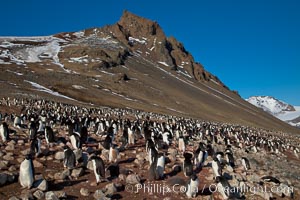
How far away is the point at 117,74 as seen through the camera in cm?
8919

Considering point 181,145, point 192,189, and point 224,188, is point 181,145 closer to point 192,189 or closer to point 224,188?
point 224,188

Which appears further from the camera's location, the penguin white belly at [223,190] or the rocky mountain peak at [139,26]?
the rocky mountain peak at [139,26]

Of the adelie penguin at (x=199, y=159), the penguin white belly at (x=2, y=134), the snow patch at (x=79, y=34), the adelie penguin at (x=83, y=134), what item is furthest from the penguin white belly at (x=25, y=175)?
the snow patch at (x=79, y=34)

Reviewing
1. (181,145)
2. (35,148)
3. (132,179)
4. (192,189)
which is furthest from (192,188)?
(181,145)

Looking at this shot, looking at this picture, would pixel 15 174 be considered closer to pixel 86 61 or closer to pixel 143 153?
pixel 143 153

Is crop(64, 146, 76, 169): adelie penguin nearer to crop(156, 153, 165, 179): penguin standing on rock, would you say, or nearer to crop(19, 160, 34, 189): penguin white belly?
crop(19, 160, 34, 189): penguin white belly

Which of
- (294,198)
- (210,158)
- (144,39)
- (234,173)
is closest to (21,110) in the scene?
(210,158)

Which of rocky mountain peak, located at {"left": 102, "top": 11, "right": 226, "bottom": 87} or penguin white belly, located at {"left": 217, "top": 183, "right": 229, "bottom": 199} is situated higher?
rocky mountain peak, located at {"left": 102, "top": 11, "right": 226, "bottom": 87}

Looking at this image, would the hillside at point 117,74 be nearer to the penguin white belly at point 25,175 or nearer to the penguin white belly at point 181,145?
the penguin white belly at point 181,145

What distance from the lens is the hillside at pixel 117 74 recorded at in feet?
208

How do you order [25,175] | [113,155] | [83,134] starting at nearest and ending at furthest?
[25,175] → [113,155] → [83,134]

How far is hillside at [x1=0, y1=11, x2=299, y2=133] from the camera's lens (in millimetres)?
63344

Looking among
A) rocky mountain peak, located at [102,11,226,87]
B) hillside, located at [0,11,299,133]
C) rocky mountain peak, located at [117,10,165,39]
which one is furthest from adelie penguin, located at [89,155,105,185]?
rocky mountain peak, located at [117,10,165,39]

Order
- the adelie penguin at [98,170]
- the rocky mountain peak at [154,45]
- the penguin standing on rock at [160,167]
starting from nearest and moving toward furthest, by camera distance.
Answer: the adelie penguin at [98,170] < the penguin standing on rock at [160,167] < the rocky mountain peak at [154,45]
